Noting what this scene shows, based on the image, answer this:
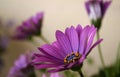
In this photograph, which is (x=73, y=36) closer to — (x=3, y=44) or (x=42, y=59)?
(x=42, y=59)

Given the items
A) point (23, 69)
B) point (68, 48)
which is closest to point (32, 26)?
point (23, 69)

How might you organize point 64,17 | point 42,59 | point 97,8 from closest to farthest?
point 42,59 < point 97,8 < point 64,17

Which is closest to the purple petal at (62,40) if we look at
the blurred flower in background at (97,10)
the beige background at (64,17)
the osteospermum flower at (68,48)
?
the osteospermum flower at (68,48)

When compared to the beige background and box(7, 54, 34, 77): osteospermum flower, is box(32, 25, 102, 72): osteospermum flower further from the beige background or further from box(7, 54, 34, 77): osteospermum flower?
the beige background

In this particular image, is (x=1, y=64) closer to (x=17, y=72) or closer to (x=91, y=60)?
(x=91, y=60)

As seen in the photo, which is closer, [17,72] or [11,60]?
[17,72]

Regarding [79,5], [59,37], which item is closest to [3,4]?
[79,5]

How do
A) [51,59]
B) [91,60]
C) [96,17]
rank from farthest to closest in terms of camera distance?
1. [91,60]
2. [96,17]
3. [51,59]
